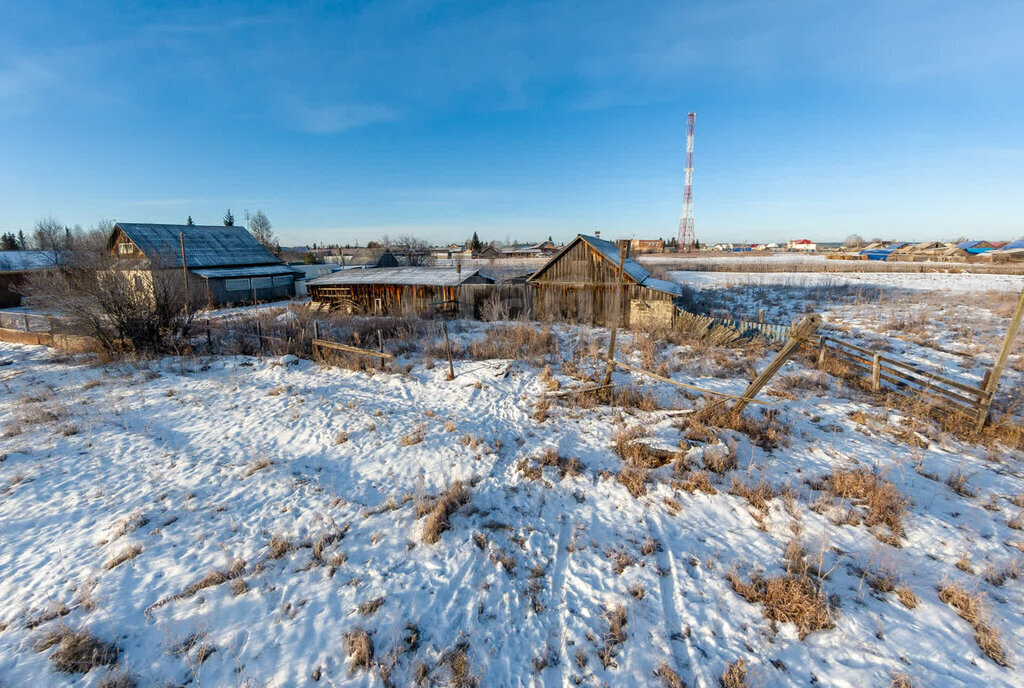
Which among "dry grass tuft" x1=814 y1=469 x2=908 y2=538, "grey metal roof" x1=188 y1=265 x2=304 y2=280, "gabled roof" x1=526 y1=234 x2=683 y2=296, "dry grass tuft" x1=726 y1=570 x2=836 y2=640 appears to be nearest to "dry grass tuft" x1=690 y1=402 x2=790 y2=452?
"dry grass tuft" x1=814 y1=469 x2=908 y2=538

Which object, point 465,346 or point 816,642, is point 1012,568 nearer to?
point 816,642

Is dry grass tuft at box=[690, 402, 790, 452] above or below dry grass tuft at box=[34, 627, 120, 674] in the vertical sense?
above

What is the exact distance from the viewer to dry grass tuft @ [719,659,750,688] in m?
3.71

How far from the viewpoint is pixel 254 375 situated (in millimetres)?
12922

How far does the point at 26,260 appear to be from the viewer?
39125 millimetres

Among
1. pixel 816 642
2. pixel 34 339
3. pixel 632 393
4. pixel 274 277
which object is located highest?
pixel 274 277

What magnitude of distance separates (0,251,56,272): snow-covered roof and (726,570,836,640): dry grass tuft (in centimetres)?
5567

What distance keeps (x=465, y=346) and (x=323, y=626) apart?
11963 millimetres

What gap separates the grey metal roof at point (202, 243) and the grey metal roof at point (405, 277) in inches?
509

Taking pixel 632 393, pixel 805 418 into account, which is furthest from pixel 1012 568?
pixel 632 393

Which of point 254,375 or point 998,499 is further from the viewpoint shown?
point 254,375

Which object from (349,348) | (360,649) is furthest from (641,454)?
(349,348)

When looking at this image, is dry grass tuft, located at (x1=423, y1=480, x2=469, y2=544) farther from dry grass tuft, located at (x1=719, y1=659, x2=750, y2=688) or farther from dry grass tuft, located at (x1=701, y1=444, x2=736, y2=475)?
dry grass tuft, located at (x1=701, y1=444, x2=736, y2=475)

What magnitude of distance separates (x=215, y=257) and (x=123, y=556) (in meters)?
36.5
